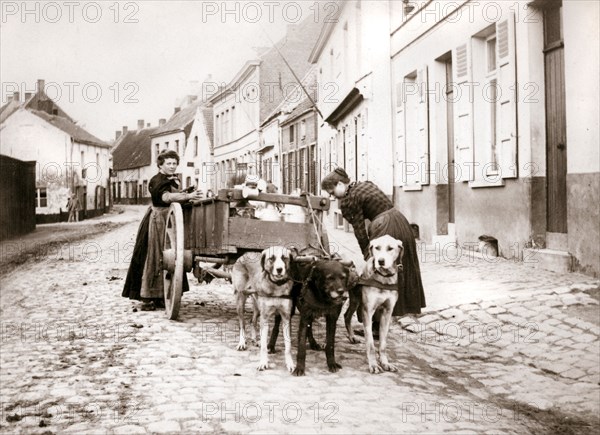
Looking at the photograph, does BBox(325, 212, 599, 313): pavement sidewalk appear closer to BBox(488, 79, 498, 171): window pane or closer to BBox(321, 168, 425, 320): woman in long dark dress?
BBox(321, 168, 425, 320): woman in long dark dress

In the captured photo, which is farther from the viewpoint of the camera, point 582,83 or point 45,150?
point 45,150

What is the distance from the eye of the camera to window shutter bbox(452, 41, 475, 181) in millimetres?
11883

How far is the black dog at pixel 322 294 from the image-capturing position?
17.1 feet

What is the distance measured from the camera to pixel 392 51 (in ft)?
54.6

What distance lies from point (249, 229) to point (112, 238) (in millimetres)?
16533

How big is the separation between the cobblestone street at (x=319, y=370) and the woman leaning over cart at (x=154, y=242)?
1.04 ft

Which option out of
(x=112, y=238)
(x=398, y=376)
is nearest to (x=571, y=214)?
(x=398, y=376)

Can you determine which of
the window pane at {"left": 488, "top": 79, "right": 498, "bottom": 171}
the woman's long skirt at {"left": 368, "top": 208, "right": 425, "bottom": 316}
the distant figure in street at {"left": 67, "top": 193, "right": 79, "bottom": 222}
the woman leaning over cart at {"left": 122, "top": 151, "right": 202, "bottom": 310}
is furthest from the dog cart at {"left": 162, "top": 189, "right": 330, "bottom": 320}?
the distant figure in street at {"left": 67, "top": 193, "right": 79, "bottom": 222}

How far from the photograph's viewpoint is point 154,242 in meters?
8.29

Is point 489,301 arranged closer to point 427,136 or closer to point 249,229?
point 249,229

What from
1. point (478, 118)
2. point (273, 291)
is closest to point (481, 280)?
point (478, 118)

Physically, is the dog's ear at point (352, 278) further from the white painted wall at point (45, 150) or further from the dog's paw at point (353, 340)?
the white painted wall at point (45, 150)

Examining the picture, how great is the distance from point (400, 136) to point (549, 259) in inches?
283

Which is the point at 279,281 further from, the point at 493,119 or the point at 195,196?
the point at 493,119
